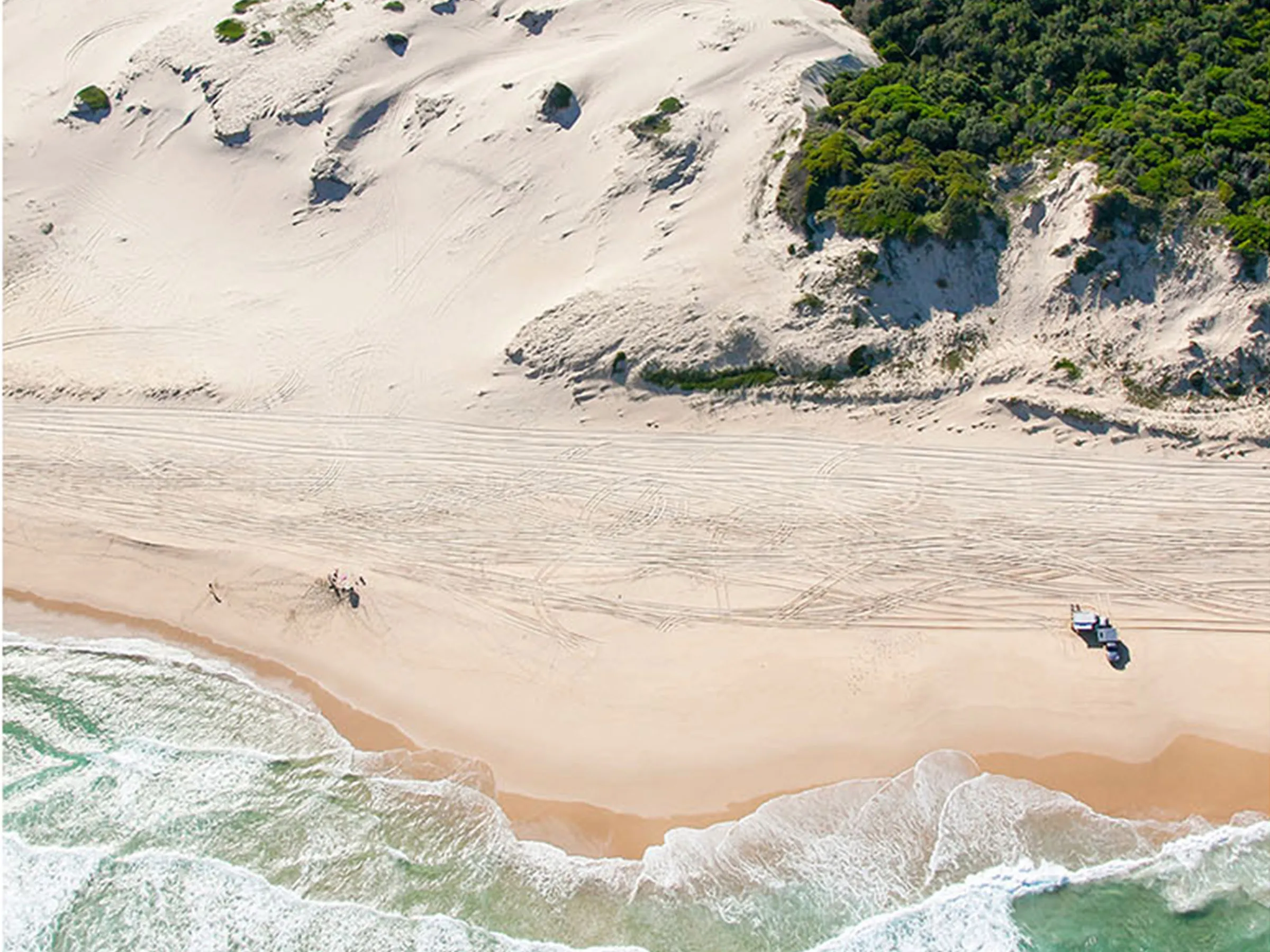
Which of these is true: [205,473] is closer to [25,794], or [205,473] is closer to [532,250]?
[25,794]

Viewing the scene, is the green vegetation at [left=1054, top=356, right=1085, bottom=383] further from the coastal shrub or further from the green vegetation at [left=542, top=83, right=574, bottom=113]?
the green vegetation at [left=542, top=83, right=574, bottom=113]

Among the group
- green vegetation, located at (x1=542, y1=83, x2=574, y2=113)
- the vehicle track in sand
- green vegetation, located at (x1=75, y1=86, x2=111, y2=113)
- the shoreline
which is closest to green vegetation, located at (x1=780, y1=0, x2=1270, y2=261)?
the vehicle track in sand

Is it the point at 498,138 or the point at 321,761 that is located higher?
the point at 498,138

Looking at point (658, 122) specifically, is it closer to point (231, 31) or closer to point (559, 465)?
point (559, 465)

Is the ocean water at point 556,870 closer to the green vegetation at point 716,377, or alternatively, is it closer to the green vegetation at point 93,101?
the green vegetation at point 716,377

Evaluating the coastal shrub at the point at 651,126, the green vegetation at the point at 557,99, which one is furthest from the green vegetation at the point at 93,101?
the coastal shrub at the point at 651,126

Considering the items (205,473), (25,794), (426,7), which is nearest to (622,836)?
(25,794)
